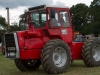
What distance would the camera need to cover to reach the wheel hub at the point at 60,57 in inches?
389

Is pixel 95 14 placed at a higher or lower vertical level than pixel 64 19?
higher

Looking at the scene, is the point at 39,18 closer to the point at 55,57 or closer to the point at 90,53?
the point at 55,57

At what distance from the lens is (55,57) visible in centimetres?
991

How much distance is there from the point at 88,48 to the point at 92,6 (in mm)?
59500

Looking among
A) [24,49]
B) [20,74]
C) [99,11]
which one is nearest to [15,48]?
[24,49]

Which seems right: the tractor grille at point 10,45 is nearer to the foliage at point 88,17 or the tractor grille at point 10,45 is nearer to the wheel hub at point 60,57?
the wheel hub at point 60,57

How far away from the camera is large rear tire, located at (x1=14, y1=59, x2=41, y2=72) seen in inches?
420

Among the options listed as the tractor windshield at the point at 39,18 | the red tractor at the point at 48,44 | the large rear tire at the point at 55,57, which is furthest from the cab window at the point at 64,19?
the large rear tire at the point at 55,57

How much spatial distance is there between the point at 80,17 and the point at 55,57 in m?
68.9

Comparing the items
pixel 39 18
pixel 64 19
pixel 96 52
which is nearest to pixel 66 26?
pixel 64 19

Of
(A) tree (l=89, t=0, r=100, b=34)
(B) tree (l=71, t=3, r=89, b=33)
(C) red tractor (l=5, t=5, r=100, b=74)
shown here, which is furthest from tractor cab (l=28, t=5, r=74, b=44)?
(B) tree (l=71, t=3, r=89, b=33)

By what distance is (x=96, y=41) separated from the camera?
37.6ft

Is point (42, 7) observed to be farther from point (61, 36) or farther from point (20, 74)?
point (20, 74)

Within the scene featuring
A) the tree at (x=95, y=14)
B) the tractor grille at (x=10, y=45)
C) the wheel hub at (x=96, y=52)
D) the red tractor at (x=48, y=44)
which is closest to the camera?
the red tractor at (x=48, y=44)
